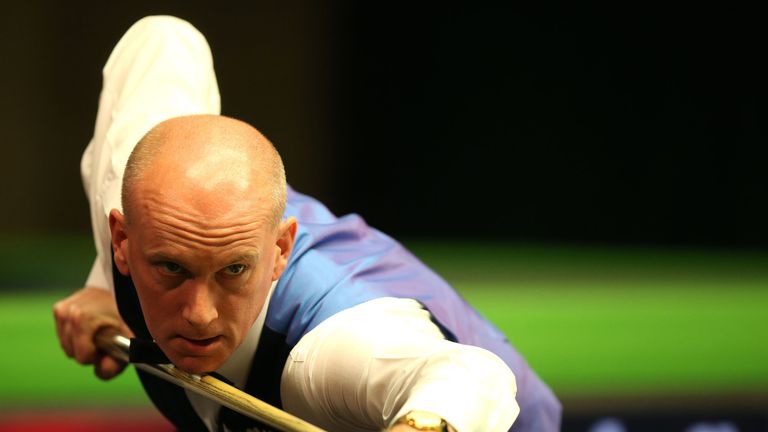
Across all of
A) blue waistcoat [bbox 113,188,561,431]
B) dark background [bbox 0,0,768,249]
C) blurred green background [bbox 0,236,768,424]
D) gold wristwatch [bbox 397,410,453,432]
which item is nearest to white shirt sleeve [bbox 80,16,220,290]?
blue waistcoat [bbox 113,188,561,431]

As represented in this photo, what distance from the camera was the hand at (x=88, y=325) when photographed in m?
1.73

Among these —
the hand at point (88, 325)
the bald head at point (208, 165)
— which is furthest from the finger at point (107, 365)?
the bald head at point (208, 165)

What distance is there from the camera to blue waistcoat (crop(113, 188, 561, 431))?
138 cm

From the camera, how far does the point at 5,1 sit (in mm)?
4445

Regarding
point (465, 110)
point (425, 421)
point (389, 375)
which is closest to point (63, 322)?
point (389, 375)

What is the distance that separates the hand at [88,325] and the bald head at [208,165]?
0.55 meters

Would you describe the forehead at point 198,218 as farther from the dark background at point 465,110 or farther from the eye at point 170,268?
the dark background at point 465,110

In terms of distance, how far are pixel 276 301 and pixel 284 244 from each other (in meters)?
0.10

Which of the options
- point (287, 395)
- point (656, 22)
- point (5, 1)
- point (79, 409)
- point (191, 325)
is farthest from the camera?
point (5, 1)

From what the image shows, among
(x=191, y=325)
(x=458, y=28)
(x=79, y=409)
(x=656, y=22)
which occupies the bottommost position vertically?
(x=79, y=409)

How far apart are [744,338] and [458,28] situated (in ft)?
6.96

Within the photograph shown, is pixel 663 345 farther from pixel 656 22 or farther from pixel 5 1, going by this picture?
pixel 5 1

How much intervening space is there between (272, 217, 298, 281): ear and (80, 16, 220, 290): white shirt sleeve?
339mm

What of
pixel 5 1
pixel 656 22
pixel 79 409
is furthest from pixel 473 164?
pixel 79 409
